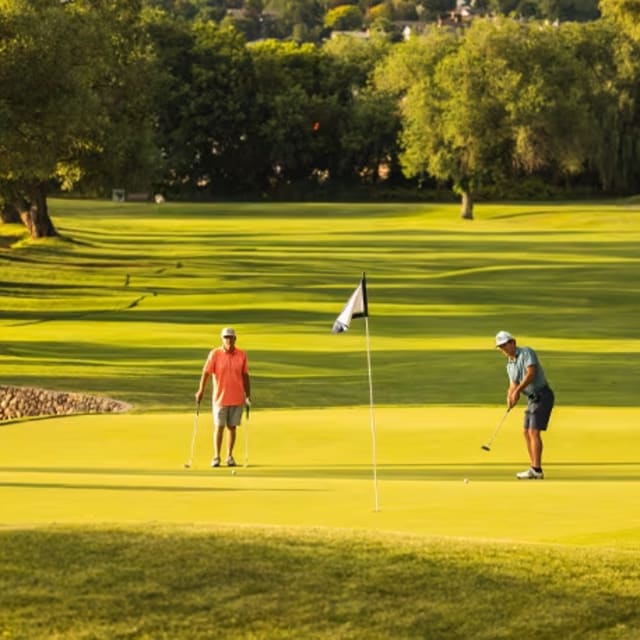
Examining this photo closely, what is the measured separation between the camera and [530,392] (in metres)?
18.8

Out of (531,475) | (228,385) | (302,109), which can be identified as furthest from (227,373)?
(302,109)

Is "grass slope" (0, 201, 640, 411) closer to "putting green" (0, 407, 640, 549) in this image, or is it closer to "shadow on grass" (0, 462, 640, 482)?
"putting green" (0, 407, 640, 549)

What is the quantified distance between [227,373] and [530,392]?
3.77 metres

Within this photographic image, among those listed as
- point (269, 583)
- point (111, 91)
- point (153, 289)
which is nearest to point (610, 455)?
point (269, 583)

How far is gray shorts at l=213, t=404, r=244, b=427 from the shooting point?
2044cm

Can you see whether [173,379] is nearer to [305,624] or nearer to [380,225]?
[305,624]

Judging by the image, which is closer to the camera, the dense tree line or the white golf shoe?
the white golf shoe

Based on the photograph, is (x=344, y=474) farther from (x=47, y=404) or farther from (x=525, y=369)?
(x=47, y=404)

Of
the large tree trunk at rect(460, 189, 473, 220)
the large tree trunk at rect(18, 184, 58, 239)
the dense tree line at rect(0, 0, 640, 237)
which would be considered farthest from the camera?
the large tree trunk at rect(460, 189, 473, 220)

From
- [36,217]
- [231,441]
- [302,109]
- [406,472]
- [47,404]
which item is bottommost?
[47,404]

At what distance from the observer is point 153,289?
59375 mm

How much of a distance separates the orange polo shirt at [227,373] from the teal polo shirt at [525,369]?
345cm

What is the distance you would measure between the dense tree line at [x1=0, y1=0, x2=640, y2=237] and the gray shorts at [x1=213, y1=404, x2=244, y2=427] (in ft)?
78.4

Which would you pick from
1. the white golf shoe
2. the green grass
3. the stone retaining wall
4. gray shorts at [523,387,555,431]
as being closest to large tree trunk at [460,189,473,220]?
the green grass
